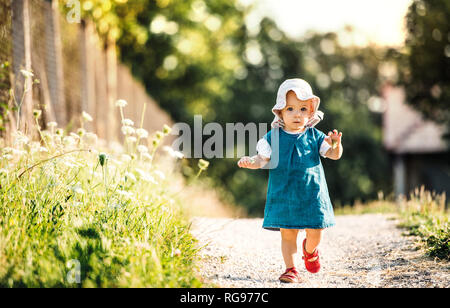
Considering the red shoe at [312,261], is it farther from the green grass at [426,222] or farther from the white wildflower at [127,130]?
the white wildflower at [127,130]

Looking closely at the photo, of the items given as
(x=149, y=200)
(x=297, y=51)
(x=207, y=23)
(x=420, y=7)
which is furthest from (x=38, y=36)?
(x=297, y=51)

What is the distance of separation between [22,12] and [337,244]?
417 centimetres

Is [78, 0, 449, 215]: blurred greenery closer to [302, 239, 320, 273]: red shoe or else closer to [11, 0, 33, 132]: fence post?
[11, 0, 33, 132]: fence post

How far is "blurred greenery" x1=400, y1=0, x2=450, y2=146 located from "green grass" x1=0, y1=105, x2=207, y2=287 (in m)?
9.74

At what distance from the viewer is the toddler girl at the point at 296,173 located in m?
3.70

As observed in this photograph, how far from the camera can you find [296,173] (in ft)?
12.3

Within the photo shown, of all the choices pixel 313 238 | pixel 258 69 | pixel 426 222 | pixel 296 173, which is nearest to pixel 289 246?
pixel 313 238

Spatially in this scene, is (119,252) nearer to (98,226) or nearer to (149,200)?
(98,226)

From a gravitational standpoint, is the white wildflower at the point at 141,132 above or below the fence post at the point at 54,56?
below

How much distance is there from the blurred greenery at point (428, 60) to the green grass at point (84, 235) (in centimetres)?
974

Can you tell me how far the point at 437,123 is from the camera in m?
13.0

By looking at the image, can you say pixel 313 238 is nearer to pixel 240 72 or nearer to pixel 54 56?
pixel 54 56

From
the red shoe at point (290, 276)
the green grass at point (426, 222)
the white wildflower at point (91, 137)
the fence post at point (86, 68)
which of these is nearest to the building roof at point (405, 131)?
the green grass at point (426, 222)

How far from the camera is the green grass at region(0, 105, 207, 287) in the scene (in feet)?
10.1
